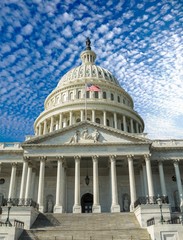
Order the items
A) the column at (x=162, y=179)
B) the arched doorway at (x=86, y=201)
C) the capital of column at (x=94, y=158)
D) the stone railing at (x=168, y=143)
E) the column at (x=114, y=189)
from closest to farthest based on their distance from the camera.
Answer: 1. the column at (x=114, y=189)
2. the capital of column at (x=94, y=158)
3. the column at (x=162, y=179)
4. the stone railing at (x=168, y=143)
5. the arched doorway at (x=86, y=201)

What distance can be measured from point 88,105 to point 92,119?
3512 mm

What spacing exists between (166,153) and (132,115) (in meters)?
21.8

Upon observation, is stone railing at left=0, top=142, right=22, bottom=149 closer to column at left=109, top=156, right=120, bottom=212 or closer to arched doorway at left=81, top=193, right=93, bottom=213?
arched doorway at left=81, top=193, right=93, bottom=213

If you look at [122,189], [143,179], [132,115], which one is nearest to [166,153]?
[143,179]

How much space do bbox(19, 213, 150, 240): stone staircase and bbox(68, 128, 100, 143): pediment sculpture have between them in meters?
12.0

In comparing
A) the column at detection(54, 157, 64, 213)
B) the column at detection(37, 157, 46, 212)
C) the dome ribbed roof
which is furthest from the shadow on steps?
the dome ribbed roof

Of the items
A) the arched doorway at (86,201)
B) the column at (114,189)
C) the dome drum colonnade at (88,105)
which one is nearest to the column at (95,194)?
the column at (114,189)

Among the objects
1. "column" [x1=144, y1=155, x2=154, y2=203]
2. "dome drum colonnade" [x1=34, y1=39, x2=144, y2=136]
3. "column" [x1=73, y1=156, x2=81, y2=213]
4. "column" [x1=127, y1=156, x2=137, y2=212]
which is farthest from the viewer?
"dome drum colonnade" [x1=34, y1=39, x2=144, y2=136]

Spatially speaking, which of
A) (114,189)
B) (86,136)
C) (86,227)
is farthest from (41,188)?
(86,227)

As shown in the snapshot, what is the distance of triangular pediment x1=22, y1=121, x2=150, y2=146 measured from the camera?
4319 centimetres

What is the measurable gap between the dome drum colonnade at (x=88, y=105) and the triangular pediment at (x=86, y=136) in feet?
48.7

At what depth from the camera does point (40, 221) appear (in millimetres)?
32938

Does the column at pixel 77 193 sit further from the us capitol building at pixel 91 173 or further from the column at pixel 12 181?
the column at pixel 12 181

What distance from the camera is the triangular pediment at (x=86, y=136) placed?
43188 mm
